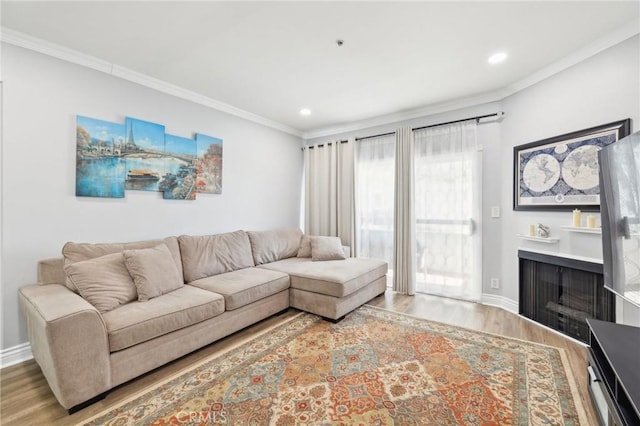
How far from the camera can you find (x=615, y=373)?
4.25ft

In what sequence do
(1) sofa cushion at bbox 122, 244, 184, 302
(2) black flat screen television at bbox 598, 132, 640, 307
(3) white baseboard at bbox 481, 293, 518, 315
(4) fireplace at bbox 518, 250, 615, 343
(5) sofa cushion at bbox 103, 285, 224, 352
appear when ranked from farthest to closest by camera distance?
1. (3) white baseboard at bbox 481, 293, 518, 315
2. (4) fireplace at bbox 518, 250, 615, 343
3. (1) sofa cushion at bbox 122, 244, 184, 302
4. (5) sofa cushion at bbox 103, 285, 224, 352
5. (2) black flat screen television at bbox 598, 132, 640, 307

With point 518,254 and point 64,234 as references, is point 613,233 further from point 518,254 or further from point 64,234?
point 64,234

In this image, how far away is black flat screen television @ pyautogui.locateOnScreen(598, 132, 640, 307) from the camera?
1.55 m

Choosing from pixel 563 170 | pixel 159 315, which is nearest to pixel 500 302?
pixel 563 170

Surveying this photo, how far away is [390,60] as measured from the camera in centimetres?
262

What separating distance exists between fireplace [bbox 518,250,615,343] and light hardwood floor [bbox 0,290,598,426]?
0.14 m

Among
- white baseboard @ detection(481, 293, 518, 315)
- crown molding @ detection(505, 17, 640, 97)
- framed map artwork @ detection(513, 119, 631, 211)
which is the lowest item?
white baseboard @ detection(481, 293, 518, 315)

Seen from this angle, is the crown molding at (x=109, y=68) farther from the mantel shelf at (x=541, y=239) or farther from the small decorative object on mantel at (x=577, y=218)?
the small decorative object on mantel at (x=577, y=218)

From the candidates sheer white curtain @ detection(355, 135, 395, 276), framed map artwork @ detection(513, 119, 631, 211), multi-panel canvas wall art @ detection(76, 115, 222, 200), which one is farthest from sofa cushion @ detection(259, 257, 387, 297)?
framed map artwork @ detection(513, 119, 631, 211)

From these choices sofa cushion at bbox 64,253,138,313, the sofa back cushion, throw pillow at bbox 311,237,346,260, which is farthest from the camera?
throw pillow at bbox 311,237,346,260

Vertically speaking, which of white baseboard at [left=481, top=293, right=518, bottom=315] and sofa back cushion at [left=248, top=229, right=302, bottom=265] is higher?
sofa back cushion at [left=248, top=229, right=302, bottom=265]

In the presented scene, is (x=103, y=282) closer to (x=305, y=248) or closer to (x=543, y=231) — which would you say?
(x=305, y=248)

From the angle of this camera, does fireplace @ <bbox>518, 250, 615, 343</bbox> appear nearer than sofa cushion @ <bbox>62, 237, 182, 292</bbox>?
No

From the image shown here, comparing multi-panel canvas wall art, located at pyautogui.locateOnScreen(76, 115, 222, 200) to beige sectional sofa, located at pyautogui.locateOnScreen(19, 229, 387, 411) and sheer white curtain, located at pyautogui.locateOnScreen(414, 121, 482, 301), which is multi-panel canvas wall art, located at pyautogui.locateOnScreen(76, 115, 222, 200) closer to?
beige sectional sofa, located at pyautogui.locateOnScreen(19, 229, 387, 411)
